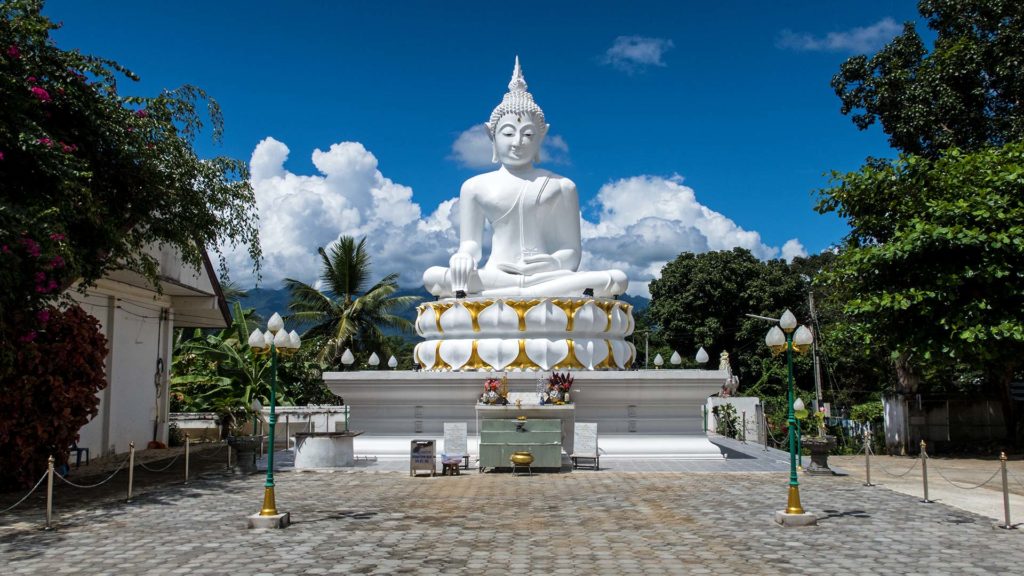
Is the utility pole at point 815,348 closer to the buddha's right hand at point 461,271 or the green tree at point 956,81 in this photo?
the green tree at point 956,81

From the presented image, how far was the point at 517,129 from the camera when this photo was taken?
18.7 m

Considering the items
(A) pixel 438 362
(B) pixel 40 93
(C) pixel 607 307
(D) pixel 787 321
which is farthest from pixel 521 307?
(B) pixel 40 93

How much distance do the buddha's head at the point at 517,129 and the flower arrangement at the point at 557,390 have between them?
18.6 ft

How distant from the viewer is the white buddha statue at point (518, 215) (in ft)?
58.5

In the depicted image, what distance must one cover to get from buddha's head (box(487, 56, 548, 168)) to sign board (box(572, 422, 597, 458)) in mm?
6743

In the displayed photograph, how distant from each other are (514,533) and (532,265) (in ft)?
33.6

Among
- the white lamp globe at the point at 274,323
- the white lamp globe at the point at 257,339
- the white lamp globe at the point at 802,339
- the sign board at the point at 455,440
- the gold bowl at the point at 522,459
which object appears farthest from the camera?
the sign board at the point at 455,440

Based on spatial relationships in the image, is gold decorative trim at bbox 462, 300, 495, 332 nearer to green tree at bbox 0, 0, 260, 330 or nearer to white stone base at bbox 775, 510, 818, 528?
green tree at bbox 0, 0, 260, 330

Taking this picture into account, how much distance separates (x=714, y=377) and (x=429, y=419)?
5.26 meters

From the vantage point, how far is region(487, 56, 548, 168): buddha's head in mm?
18656

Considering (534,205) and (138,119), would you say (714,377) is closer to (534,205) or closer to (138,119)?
A: (534,205)

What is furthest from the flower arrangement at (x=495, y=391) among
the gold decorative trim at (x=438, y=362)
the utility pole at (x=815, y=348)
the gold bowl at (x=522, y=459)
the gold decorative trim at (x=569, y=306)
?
the utility pole at (x=815, y=348)

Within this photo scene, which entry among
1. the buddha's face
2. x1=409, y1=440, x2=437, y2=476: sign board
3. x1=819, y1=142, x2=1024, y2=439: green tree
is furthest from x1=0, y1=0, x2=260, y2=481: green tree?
x1=819, y1=142, x2=1024, y2=439: green tree

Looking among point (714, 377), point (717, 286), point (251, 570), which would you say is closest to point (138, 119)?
point (251, 570)
